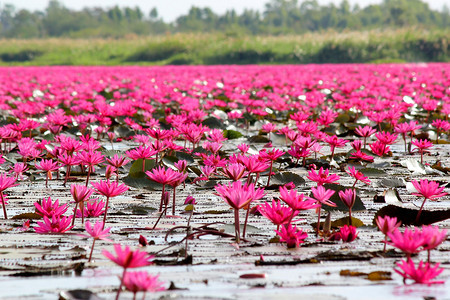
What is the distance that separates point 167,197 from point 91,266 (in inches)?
31.6

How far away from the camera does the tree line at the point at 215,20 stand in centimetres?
8850

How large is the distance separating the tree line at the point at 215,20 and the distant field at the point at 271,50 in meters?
36.6

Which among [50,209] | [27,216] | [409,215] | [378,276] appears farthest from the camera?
[27,216]

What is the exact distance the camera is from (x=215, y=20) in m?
113

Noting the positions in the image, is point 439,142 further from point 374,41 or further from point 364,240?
point 374,41

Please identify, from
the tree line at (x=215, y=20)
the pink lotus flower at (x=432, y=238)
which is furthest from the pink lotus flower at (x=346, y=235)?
the tree line at (x=215, y=20)

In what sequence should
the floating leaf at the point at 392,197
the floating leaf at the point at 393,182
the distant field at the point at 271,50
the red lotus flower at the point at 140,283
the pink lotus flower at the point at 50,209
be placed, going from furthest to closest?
the distant field at the point at 271,50
the floating leaf at the point at 393,182
the floating leaf at the point at 392,197
the pink lotus flower at the point at 50,209
the red lotus flower at the point at 140,283

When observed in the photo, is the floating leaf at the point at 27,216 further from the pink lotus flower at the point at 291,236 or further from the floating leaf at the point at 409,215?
the floating leaf at the point at 409,215

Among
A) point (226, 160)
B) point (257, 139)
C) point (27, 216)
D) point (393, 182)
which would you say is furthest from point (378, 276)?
point (257, 139)

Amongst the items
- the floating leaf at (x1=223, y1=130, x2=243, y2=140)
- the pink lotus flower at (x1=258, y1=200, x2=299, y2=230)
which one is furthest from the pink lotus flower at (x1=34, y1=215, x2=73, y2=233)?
the floating leaf at (x1=223, y1=130, x2=243, y2=140)

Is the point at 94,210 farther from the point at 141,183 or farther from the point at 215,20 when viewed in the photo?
the point at 215,20

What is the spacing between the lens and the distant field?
96.0 feet

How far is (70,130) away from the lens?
6.35m

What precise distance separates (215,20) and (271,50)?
83914mm
